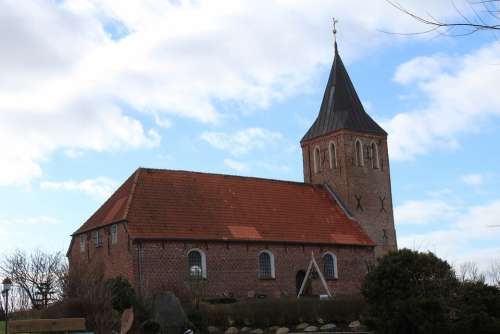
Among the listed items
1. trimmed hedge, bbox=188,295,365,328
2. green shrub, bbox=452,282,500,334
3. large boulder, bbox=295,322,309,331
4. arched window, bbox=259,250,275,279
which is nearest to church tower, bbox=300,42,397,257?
arched window, bbox=259,250,275,279

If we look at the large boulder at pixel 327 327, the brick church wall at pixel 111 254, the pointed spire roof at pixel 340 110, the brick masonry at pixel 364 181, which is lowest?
the large boulder at pixel 327 327

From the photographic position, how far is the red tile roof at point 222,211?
38844 millimetres

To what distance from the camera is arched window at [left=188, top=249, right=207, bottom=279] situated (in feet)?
127

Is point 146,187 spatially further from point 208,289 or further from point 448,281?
point 448,281

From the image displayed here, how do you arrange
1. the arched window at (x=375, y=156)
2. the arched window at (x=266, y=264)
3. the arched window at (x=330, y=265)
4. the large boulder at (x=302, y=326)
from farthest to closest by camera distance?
the arched window at (x=375, y=156), the arched window at (x=330, y=265), the arched window at (x=266, y=264), the large boulder at (x=302, y=326)

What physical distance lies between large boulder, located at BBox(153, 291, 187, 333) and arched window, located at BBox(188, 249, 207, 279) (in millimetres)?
12616

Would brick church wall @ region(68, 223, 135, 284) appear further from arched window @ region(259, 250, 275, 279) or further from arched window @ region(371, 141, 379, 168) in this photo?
arched window @ region(371, 141, 379, 168)

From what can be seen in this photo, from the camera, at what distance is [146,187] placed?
4028 cm

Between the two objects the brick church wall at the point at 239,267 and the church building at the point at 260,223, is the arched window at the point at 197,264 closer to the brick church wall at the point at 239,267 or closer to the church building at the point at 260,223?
the church building at the point at 260,223

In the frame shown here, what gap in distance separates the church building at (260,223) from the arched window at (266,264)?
0.06 m

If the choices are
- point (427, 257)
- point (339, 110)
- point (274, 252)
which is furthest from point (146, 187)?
point (427, 257)

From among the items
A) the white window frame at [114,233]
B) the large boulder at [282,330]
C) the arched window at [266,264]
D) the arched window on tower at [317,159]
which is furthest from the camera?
the arched window on tower at [317,159]

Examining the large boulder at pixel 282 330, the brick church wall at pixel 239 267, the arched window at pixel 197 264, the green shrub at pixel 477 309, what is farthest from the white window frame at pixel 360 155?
the green shrub at pixel 477 309

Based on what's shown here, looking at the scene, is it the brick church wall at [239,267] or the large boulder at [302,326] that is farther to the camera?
the brick church wall at [239,267]
